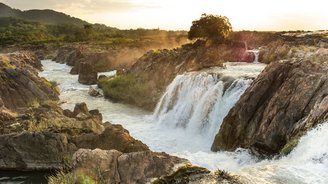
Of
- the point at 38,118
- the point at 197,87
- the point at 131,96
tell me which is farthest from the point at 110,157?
the point at 131,96

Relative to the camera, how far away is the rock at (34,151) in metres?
27.2

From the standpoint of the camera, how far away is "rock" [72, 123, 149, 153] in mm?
26281

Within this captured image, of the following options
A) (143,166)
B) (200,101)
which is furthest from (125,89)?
(143,166)

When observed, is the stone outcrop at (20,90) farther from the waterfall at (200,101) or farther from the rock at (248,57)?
the rock at (248,57)

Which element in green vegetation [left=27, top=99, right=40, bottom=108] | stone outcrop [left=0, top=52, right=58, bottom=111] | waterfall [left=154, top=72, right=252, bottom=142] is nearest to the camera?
waterfall [left=154, top=72, right=252, bottom=142]

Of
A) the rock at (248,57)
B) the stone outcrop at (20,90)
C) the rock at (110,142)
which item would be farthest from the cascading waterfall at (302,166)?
the rock at (248,57)

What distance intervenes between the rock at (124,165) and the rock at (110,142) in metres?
6.39

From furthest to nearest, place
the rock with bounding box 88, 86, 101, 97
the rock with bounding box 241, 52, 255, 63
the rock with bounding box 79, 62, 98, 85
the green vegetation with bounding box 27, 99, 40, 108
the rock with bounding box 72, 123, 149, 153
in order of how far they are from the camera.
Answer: the rock with bounding box 79, 62, 98, 85 → the rock with bounding box 241, 52, 255, 63 → the rock with bounding box 88, 86, 101, 97 → the green vegetation with bounding box 27, 99, 40, 108 → the rock with bounding box 72, 123, 149, 153

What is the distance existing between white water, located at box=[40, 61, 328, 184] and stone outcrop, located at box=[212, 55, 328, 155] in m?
1.32

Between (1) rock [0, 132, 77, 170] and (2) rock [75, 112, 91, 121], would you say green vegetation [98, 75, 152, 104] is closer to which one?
(2) rock [75, 112, 91, 121]

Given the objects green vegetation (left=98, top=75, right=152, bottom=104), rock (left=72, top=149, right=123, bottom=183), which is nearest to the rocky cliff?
green vegetation (left=98, top=75, right=152, bottom=104)

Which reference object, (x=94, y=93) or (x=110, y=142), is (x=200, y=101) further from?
(x=94, y=93)

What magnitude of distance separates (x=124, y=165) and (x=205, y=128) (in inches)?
673

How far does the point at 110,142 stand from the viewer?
26719 mm
